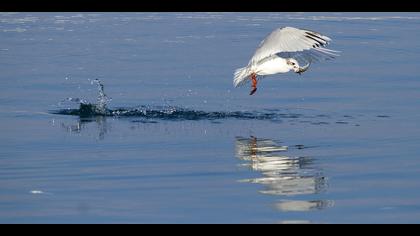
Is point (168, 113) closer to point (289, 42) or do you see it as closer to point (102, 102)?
point (102, 102)

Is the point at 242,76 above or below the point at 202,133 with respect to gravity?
above

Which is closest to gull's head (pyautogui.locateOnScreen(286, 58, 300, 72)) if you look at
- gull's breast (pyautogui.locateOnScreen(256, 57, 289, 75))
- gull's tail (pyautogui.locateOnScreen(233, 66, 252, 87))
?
gull's breast (pyautogui.locateOnScreen(256, 57, 289, 75))

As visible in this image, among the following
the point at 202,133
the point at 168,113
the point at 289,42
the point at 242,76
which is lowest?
the point at 202,133

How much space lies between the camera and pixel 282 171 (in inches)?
537

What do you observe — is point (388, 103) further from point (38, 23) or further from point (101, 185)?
point (38, 23)

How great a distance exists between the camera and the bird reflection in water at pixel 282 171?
38.7 ft

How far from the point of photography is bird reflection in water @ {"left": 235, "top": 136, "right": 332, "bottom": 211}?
38.7 feet

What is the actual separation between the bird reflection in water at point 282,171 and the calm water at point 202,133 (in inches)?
1.1

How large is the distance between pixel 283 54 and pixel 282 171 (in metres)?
4.97

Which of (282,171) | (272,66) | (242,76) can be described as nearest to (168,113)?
(242,76)

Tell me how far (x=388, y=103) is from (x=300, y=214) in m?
8.12

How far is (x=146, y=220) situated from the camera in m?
10.9

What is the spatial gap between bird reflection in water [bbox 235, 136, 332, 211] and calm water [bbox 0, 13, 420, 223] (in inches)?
1.1
